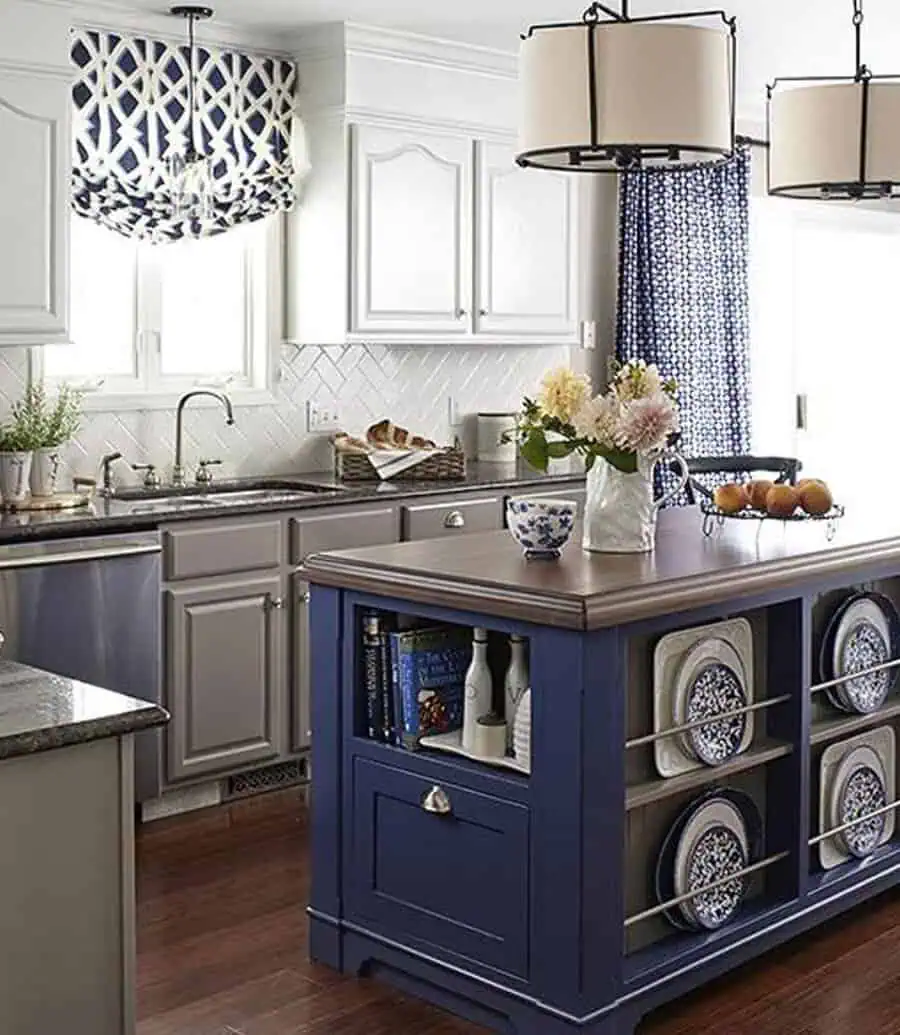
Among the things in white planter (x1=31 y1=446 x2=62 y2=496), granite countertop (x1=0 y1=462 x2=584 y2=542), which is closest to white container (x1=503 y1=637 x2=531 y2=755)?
granite countertop (x1=0 y1=462 x2=584 y2=542)

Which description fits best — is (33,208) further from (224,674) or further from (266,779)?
(266,779)

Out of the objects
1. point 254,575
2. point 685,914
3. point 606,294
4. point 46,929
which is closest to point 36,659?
point 254,575

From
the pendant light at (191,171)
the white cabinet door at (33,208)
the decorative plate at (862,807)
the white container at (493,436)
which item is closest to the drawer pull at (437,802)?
the decorative plate at (862,807)

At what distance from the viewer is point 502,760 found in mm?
3346

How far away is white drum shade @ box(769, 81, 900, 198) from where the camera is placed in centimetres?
375

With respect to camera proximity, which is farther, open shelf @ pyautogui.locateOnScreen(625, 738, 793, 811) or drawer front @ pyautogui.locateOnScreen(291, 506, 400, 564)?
drawer front @ pyautogui.locateOnScreen(291, 506, 400, 564)

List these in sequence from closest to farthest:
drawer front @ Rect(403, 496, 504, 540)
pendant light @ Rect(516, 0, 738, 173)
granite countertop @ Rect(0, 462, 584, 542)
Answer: pendant light @ Rect(516, 0, 738, 173), granite countertop @ Rect(0, 462, 584, 542), drawer front @ Rect(403, 496, 504, 540)

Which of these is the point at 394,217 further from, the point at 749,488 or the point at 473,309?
the point at 749,488

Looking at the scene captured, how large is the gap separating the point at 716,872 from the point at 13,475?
7.74 ft

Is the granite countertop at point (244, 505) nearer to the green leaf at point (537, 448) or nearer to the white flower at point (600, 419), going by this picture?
the green leaf at point (537, 448)

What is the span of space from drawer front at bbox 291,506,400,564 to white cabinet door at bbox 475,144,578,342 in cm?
104

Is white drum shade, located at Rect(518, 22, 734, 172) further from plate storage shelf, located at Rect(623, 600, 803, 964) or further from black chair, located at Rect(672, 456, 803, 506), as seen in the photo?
black chair, located at Rect(672, 456, 803, 506)

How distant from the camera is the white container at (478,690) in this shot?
341 cm

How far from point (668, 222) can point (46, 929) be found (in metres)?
5.11
